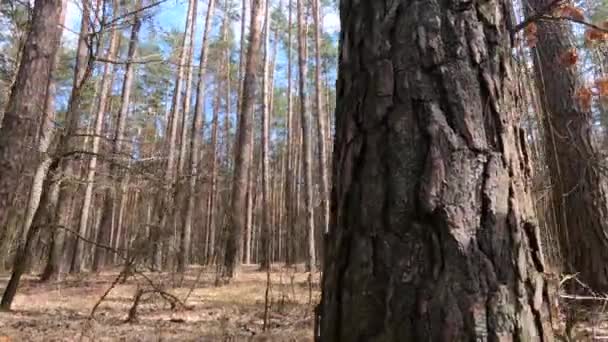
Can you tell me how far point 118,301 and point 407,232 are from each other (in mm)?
5199

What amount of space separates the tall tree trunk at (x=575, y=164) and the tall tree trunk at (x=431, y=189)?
259cm

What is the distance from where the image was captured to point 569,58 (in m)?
3.78

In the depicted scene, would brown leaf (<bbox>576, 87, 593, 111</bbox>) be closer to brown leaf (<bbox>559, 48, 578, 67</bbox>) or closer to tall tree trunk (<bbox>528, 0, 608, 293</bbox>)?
tall tree trunk (<bbox>528, 0, 608, 293</bbox>)

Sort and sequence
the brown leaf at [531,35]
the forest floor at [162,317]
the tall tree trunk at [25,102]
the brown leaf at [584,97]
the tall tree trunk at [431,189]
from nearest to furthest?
the tall tree trunk at [431,189], the forest floor at [162,317], the brown leaf at [531,35], the brown leaf at [584,97], the tall tree trunk at [25,102]

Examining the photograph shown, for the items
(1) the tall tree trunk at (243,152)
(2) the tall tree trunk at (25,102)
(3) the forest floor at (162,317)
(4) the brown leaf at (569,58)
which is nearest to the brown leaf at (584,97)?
(4) the brown leaf at (569,58)

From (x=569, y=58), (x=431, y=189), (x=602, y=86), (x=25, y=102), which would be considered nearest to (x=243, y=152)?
(x=25, y=102)

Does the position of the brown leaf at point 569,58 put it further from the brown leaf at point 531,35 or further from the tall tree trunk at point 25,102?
the tall tree trunk at point 25,102

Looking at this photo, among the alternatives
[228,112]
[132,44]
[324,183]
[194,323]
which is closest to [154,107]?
[228,112]

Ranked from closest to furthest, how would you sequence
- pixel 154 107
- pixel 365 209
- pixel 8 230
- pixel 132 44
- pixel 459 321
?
pixel 459 321 → pixel 365 209 → pixel 8 230 → pixel 132 44 → pixel 154 107

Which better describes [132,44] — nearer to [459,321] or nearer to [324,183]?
[324,183]

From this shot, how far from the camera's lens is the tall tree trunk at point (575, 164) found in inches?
138

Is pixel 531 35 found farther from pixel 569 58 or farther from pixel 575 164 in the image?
pixel 575 164

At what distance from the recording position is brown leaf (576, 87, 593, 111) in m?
3.74

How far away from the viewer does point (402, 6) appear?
103cm
